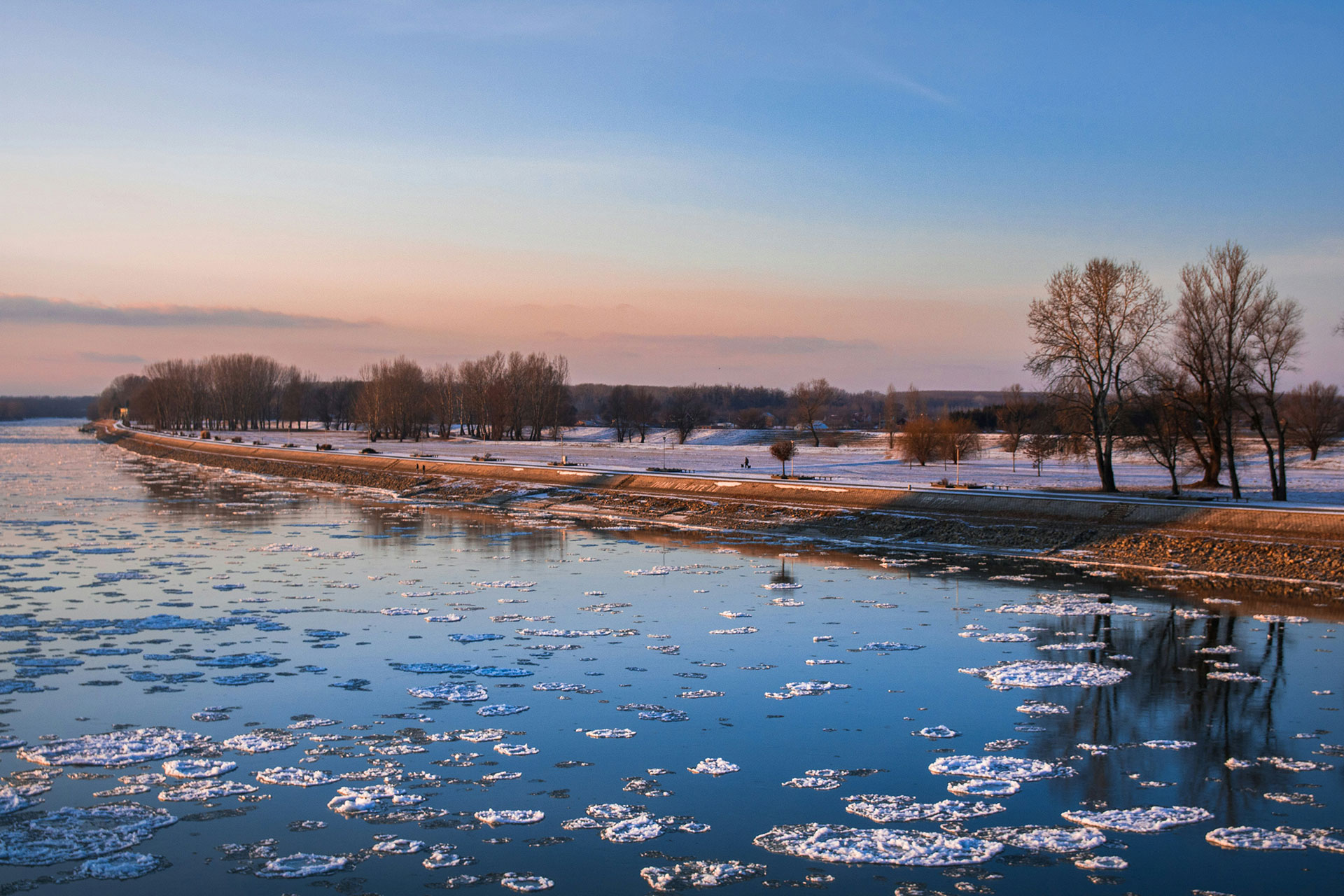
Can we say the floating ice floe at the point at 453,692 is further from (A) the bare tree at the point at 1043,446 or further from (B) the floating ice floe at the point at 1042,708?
(A) the bare tree at the point at 1043,446

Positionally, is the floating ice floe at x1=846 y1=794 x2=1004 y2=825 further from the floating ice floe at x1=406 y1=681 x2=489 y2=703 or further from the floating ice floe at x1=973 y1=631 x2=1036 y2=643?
the floating ice floe at x1=973 y1=631 x2=1036 y2=643

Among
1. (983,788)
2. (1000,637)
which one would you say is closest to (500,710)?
(983,788)

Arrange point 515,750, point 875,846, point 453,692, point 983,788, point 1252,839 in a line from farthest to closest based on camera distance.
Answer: point 453,692
point 515,750
point 983,788
point 1252,839
point 875,846

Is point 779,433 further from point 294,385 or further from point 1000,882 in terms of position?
point 1000,882

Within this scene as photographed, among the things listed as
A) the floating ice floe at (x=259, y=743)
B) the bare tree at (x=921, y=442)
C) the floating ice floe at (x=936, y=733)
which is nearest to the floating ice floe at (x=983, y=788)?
the floating ice floe at (x=936, y=733)

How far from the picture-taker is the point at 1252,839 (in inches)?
306

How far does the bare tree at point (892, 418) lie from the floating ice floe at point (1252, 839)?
6935 cm

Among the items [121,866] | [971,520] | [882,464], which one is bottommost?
[121,866]

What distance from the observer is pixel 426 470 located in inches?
2227

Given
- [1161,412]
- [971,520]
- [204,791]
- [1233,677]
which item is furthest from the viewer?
[1161,412]

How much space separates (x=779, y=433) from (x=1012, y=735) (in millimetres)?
104234

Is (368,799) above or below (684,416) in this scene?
below

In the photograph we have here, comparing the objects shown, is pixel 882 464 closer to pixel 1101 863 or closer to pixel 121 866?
pixel 1101 863

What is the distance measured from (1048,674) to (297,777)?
9375mm
